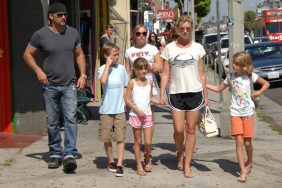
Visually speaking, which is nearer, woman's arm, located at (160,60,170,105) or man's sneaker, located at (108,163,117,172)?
woman's arm, located at (160,60,170,105)

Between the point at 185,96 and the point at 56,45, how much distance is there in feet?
5.33

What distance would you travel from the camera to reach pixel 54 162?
7668mm

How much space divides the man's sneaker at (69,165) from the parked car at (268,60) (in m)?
13.5

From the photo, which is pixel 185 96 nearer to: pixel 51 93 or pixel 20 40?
pixel 51 93


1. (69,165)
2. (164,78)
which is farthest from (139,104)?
(69,165)

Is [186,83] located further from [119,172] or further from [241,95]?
[119,172]

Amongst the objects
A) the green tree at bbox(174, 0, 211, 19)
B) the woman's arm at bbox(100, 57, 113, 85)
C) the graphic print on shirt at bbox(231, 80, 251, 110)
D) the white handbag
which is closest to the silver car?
the white handbag

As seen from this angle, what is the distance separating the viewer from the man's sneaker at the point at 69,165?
7.34 metres

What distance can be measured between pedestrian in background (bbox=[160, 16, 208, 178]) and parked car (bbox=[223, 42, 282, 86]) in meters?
13.0

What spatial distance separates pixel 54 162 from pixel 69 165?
399 millimetres

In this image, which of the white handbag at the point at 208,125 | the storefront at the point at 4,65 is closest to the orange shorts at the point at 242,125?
the white handbag at the point at 208,125

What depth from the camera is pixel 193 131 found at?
7.35 m

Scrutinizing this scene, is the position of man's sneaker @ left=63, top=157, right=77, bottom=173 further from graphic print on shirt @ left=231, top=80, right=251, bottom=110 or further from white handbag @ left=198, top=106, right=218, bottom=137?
graphic print on shirt @ left=231, top=80, right=251, bottom=110

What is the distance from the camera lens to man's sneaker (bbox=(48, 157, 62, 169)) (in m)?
7.64
